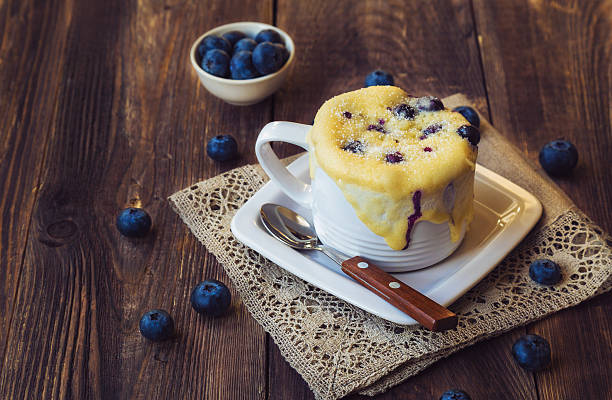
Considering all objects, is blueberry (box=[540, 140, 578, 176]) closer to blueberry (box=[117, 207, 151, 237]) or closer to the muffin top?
the muffin top

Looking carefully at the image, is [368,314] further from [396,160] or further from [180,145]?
[180,145]

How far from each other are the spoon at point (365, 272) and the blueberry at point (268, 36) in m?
0.58

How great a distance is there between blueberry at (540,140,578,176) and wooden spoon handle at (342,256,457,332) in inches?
23.1

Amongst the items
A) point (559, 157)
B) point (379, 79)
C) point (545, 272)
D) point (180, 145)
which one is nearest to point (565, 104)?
point (559, 157)

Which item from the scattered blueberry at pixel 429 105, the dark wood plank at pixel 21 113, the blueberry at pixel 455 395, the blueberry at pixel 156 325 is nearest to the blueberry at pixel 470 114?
the scattered blueberry at pixel 429 105

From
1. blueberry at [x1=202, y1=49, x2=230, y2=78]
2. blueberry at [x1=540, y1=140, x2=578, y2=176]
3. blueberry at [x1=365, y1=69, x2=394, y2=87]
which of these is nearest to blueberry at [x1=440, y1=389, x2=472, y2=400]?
blueberry at [x1=540, y1=140, x2=578, y2=176]

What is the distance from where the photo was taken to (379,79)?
187 cm

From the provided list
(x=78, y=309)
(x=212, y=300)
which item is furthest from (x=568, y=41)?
(x=78, y=309)

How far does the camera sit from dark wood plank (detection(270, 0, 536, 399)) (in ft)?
6.38

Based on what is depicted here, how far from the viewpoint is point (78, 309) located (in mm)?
1429

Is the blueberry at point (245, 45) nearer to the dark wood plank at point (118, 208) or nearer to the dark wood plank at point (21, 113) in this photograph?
the dark wood plank at point (118, 208)

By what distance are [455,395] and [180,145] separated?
940 mm

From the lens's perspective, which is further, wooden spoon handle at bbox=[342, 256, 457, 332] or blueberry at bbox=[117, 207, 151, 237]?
blueberry at bbox=[117, 207, 151, 237]

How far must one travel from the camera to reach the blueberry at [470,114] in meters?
1.74
